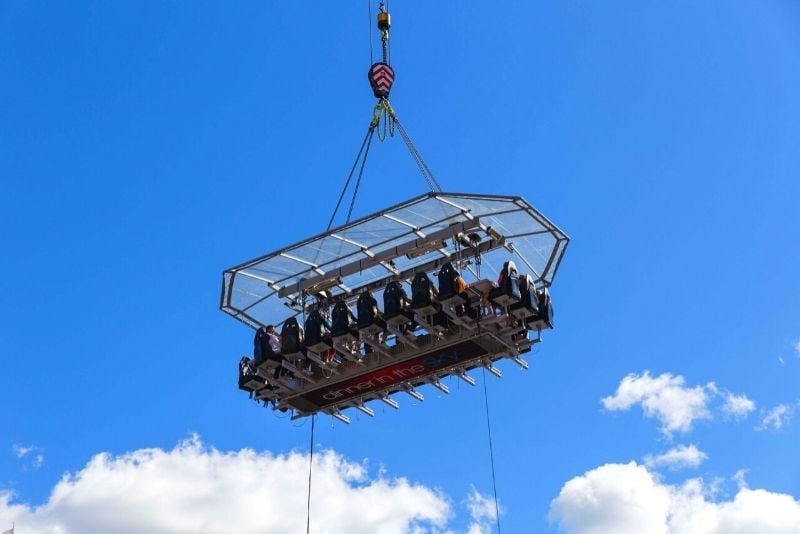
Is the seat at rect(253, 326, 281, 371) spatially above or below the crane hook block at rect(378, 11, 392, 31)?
below

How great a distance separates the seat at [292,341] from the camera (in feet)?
136

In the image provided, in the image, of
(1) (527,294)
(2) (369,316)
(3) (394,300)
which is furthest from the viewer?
(2) (369,316)

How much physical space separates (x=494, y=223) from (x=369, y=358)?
5.06 meters

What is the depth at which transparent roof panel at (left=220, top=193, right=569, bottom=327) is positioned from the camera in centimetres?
3991

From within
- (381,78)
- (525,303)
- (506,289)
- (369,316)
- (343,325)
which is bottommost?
(525,303)

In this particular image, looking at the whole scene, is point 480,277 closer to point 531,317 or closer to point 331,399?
point 531,317

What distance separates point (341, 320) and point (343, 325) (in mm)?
190

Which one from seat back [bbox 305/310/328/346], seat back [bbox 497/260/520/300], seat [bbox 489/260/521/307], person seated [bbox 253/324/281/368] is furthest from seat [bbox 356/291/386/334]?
seat back [bbox 497/260/520/300]

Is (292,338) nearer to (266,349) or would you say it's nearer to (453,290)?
(266,349)

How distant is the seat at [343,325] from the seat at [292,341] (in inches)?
44.2

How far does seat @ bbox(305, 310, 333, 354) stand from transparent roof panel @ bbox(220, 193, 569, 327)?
72.9 inches

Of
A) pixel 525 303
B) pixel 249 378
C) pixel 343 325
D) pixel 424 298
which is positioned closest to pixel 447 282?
pixel 424 298

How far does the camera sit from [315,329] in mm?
41312

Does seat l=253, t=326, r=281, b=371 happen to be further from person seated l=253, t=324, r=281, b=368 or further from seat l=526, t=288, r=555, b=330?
seat l=526, t=288, r=555, b=330
